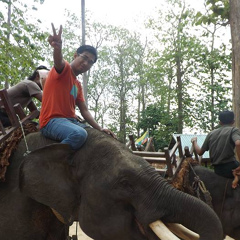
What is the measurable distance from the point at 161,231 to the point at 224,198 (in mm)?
3447

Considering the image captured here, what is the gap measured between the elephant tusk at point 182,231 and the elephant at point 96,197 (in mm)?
22

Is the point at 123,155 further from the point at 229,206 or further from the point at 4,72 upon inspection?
the point at 4,72

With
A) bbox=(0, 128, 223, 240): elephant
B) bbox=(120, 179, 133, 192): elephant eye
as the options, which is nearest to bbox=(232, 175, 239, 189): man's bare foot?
bbox=(0, 128, 223, 240): elephant

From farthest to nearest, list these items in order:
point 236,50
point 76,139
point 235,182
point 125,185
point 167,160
→ 1. point 236,50
2. point 167,160
3. point 235,182
4. point 76,139
5. point 125,185

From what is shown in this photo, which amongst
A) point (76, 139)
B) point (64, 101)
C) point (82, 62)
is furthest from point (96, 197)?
point (82, 62)

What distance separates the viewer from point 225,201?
552 centimetres

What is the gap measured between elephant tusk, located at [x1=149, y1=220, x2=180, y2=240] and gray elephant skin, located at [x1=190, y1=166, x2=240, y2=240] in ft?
10.8

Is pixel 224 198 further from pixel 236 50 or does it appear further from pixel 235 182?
pixel 236 50

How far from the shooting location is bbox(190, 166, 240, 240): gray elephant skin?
17.7 ft

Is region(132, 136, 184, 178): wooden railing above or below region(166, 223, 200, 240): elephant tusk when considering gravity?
below

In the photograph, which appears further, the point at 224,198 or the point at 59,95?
the point at 224,198

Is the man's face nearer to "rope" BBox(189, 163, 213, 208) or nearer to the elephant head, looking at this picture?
"rope" BBox(189, 163, 213, 208)

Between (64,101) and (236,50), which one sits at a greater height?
(236,50)

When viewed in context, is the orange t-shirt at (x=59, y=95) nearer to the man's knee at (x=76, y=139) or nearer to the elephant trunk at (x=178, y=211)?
the man's knee at (x=76, y=139)
